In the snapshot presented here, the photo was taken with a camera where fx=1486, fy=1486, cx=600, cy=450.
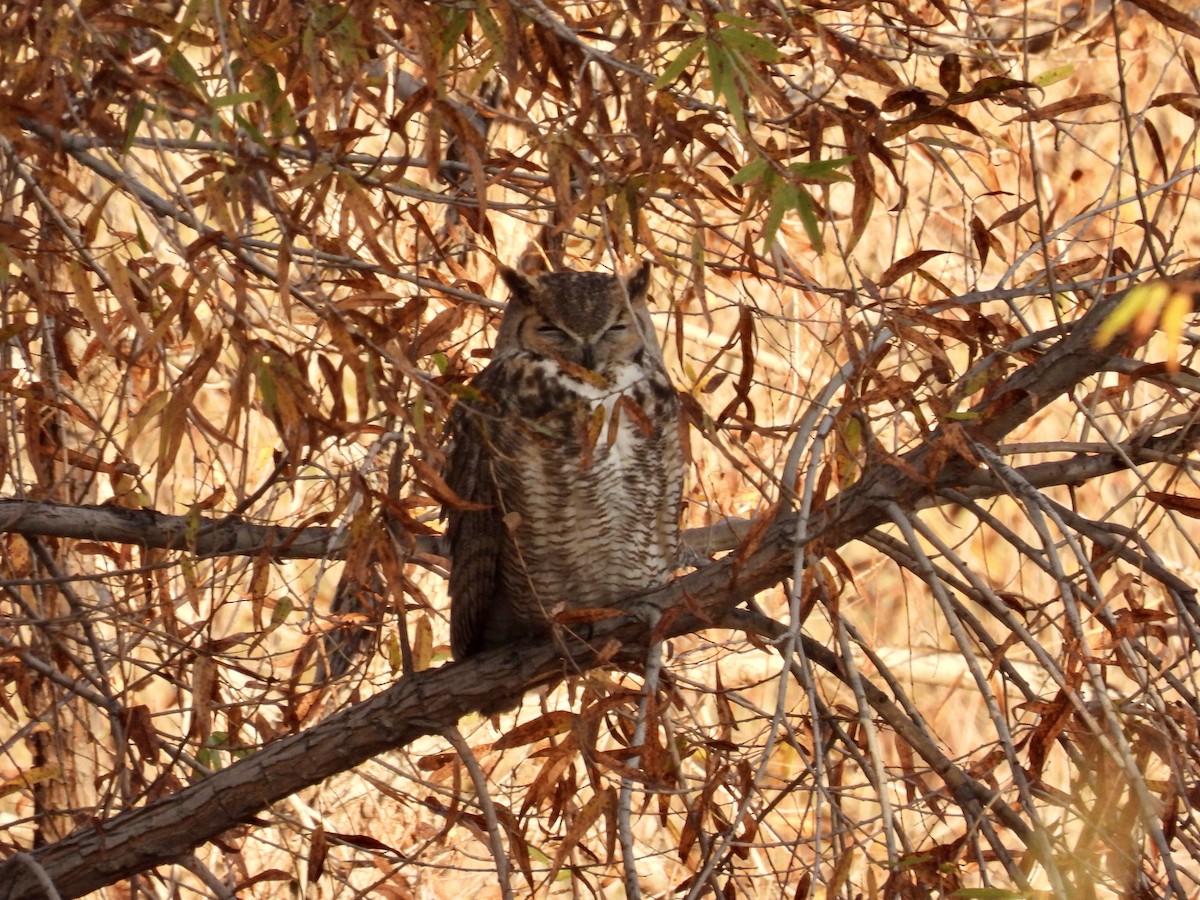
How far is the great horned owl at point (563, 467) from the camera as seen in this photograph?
2639 millimetres

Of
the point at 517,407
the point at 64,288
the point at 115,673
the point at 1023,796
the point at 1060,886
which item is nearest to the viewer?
the point at 1060,886

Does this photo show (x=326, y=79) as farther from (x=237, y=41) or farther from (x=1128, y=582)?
(x=1128, y=582)

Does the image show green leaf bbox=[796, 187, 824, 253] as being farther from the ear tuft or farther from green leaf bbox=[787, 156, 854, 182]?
the ear tuft

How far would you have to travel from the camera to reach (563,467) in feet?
8.71

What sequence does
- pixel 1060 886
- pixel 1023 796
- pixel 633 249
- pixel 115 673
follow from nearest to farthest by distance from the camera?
pixel 1060 886
pixel 1023 796
pixel 633 249
pixel 115 673

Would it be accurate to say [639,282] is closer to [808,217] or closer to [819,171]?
[819,171]

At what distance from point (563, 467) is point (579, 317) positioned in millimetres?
268

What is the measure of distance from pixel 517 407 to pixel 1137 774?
1470 mm

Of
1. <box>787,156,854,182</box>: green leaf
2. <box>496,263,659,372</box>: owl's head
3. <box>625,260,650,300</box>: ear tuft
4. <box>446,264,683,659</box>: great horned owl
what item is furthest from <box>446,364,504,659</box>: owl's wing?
<box>787,156,854,182</box>: green leaf

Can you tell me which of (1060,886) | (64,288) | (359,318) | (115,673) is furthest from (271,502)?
(115,673)

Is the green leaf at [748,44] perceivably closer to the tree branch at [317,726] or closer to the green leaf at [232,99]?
the green leaf at [232,99]

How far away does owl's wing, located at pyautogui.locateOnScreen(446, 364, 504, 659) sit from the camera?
2.66 metres

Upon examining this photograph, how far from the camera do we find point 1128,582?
1.63 meters

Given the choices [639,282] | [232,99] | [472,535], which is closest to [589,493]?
[472,535]
